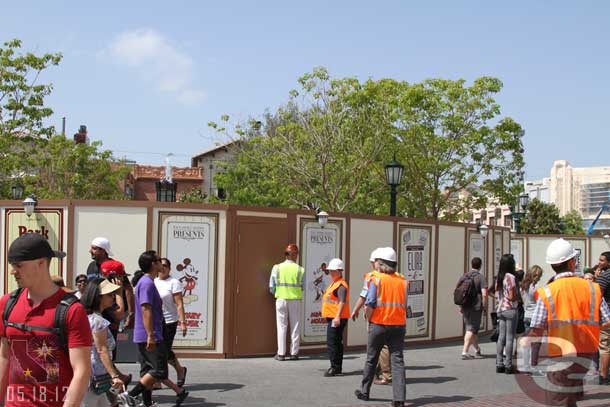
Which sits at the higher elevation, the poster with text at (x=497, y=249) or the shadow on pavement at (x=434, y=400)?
the poster with text at (x=497, y=249)

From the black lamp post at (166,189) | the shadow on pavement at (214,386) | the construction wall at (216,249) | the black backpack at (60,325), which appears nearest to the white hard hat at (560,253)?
the black backpack at (60,325)

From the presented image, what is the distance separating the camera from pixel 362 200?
3400 centimetres

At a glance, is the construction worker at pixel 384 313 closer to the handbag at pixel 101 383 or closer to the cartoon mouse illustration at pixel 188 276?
the handbag at pixel 101 383

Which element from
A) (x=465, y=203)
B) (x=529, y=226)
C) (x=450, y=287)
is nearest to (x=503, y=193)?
(x=465, y=203)

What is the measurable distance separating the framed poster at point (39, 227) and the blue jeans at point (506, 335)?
6821 mm

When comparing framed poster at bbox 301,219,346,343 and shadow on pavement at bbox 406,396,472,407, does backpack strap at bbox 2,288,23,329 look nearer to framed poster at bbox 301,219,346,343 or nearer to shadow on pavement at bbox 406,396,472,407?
shadow on pavement at bbox 406,396,472,407

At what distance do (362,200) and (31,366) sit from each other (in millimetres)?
30175

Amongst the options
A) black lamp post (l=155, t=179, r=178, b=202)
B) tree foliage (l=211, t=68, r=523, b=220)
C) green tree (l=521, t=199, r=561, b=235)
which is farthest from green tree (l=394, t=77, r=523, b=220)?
green tree (l=521, t=199, r=561, b=235)

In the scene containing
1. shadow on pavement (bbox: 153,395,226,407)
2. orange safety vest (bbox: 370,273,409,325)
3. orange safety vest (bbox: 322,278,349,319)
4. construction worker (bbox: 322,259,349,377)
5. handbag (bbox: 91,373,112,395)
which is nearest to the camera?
handbag (bbox: 91,373,112,395)

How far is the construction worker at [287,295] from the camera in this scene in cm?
1296

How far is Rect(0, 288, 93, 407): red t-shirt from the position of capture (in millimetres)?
4051

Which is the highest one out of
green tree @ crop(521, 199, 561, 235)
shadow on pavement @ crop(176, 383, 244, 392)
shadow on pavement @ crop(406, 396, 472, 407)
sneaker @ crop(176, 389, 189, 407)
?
green tree @ crop(521, 199, 561, 235)

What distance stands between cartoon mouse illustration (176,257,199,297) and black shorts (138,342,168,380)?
4.36m

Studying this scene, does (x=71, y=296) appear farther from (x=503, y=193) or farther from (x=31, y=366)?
(x=503, y=193)
